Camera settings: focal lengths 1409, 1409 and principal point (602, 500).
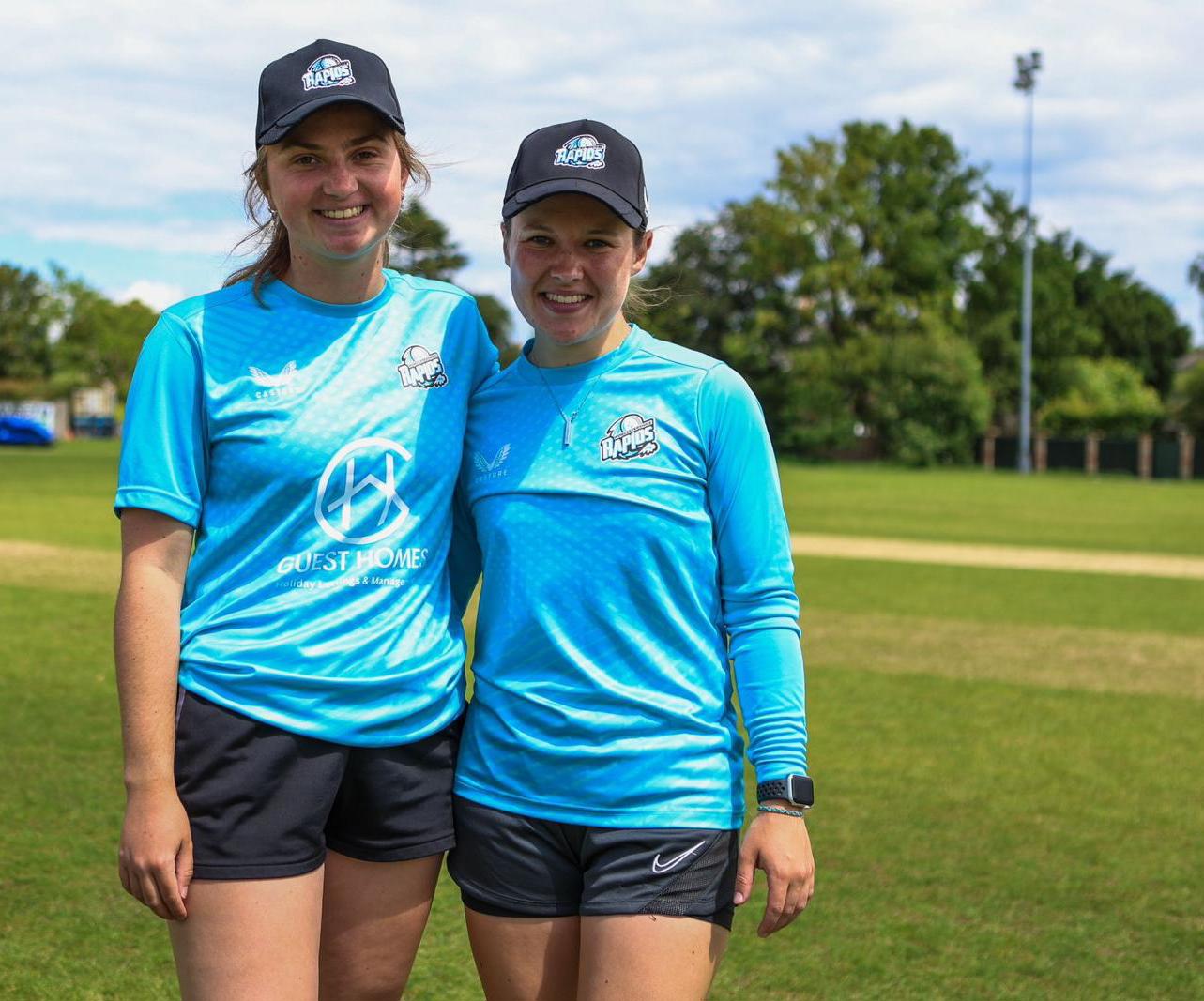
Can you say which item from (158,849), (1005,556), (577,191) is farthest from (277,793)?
(1005,556)

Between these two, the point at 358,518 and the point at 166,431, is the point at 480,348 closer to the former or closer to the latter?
the point at 358,518

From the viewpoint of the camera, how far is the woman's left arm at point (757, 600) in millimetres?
2549

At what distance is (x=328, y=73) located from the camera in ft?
8.39

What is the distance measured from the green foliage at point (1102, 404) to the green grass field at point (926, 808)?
54.1 meters

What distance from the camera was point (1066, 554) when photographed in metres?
19.5

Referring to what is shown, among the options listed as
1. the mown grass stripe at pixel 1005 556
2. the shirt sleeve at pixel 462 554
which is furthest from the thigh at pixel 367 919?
the mown grass stripe at pixel 1005 556

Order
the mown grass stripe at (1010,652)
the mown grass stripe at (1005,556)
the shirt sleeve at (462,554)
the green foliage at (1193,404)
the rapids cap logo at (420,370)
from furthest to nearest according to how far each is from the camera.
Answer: the green foliage at (1193,404) < the mown grass stripe at (1005,556) < the mown grass stripe at (1010,652) < the shirt sleeve at (462,554) < the rapids cap logo at (420,370)

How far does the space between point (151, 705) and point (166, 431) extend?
48 cm

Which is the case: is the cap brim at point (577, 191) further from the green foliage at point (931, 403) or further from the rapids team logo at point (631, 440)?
the green foliage at point (931, 403)

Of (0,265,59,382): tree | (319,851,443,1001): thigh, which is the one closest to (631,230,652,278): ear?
(319,851,443,1001): thigh

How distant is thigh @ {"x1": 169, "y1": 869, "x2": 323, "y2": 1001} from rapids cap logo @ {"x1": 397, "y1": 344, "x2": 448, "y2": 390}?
941 millimetres

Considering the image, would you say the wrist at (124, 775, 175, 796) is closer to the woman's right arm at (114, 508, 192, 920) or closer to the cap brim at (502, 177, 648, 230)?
the woman's right arm at (114, 508, 192, 920)

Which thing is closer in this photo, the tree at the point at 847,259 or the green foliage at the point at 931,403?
the green foliage at the point at 931,403

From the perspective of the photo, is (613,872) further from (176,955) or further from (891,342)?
(891,342)
